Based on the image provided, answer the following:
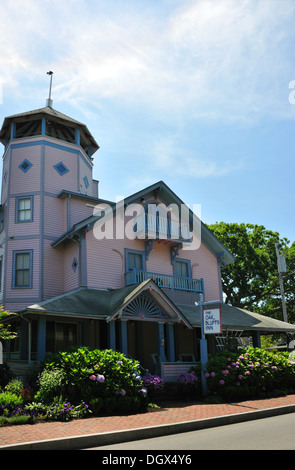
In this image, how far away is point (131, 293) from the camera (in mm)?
15805

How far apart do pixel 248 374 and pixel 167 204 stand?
1048 cm

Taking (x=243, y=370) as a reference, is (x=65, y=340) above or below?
above

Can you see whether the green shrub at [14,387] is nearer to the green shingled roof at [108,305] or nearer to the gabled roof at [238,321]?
the green shingled roof at [108,305]

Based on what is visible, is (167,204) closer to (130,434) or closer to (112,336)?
(112,336)

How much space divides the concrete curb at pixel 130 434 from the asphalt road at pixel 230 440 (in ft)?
0.78

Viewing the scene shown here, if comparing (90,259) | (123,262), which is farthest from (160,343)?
(90,259)

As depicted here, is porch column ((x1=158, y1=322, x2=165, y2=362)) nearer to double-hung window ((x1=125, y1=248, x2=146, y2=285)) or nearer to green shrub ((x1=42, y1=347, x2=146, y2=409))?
double-hung window ((x1=125, y1=248, x2=146, y2=285))

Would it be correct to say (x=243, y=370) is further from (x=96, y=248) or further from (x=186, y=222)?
(x=186, y=222)

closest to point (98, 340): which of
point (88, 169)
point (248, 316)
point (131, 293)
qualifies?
point (131, 293)

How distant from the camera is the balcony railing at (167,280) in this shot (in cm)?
1889

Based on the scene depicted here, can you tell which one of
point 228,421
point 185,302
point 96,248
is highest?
point 96,248

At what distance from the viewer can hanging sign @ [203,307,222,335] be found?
13.7m
